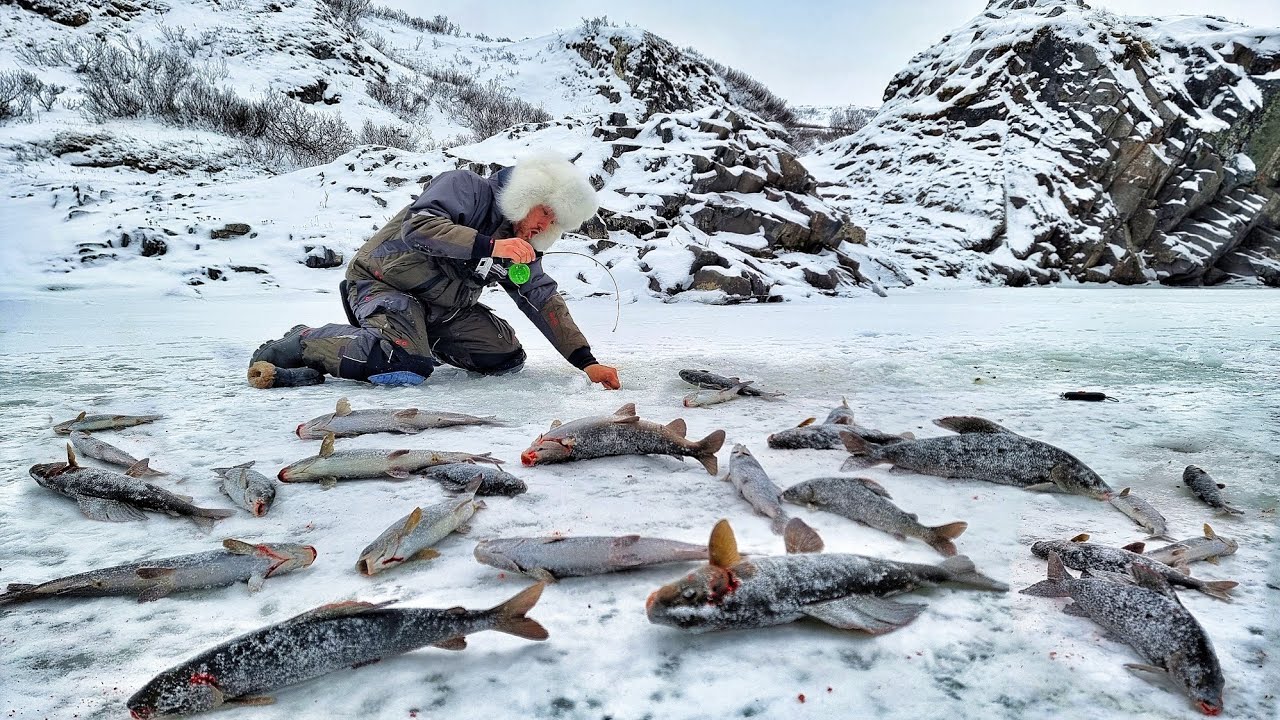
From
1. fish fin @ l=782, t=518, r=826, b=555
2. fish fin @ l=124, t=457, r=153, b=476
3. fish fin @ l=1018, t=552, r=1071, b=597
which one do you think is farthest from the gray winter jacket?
fish fin @ l=1018, t=552, r=1071, b=597

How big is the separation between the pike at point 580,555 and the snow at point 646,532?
0.14 ft

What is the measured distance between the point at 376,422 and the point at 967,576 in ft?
8.73

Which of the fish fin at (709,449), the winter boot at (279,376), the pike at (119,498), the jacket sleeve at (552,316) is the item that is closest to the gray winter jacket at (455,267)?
the jacket sleeve at (552,316)

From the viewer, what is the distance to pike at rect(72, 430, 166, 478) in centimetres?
251

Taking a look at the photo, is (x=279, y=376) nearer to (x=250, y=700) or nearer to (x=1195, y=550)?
(x=250, y=700)

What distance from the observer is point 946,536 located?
6.25ft

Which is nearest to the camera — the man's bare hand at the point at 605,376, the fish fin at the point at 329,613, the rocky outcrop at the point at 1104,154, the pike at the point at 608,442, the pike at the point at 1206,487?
the fish fin at the point at 329,613

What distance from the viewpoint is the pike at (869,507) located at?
75.4 inches

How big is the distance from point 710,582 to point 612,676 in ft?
0.95

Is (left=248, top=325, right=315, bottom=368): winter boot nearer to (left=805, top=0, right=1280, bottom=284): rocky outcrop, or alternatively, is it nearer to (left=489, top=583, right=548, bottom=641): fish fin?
(left=489, top=583, right=548, bottom=641): fish fin

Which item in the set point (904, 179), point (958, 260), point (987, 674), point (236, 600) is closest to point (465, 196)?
point (236, 600)

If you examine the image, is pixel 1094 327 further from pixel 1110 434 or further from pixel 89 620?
pixel 89 620

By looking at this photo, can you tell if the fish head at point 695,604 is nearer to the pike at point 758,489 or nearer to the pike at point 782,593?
the pike at point 782,593

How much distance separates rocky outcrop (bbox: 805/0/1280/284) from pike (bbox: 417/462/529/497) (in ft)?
59.1
